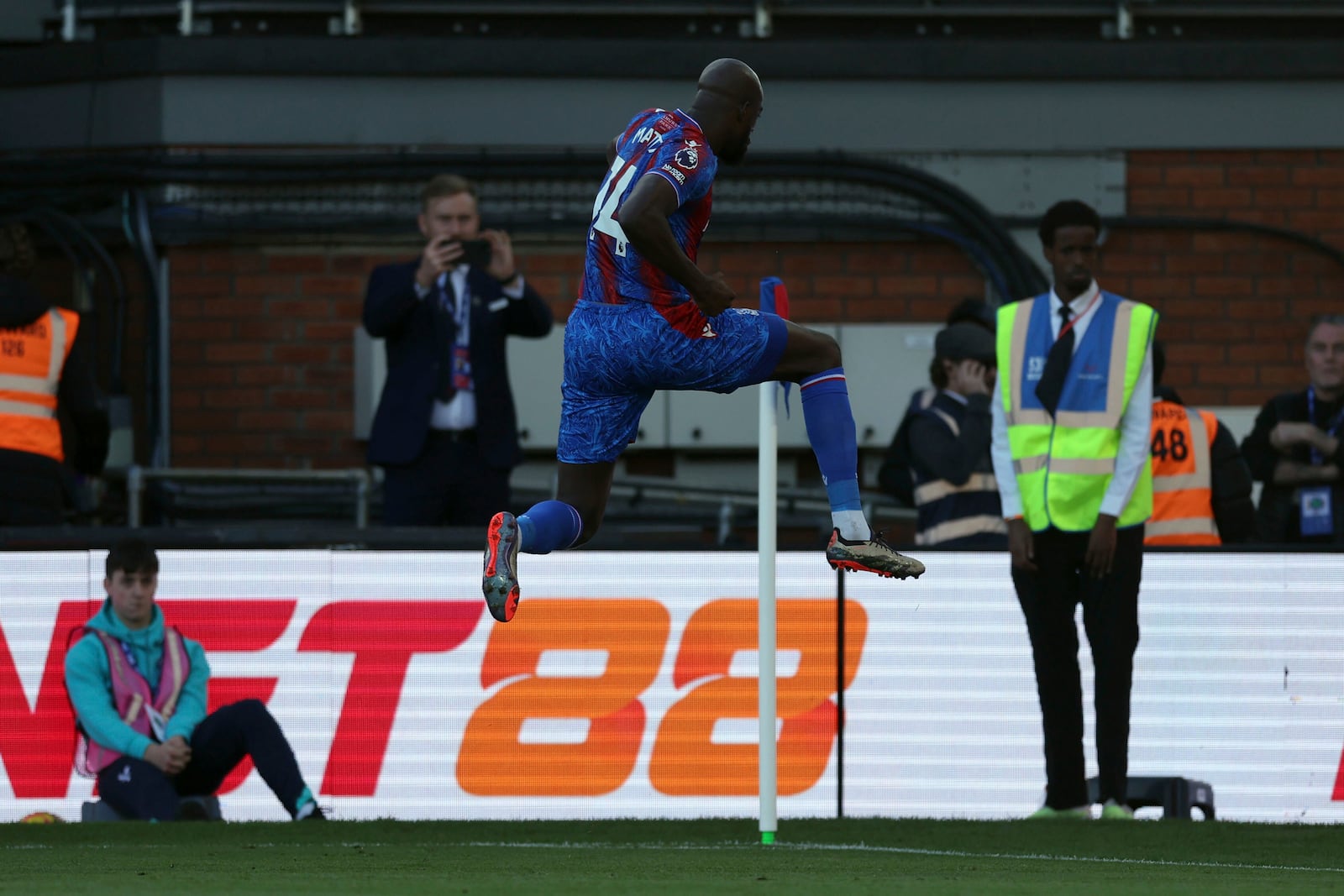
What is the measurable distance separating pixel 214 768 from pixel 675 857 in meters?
2.59

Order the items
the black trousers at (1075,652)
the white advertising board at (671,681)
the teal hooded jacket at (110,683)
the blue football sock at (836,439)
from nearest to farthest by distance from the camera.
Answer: the blue football sock at (836,439)
the black trousers at (1075,652)
the teal hooded jacket at (110,683)
the white advertising board at (671,681)

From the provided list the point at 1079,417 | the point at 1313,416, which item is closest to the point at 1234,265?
the point at 1313,416

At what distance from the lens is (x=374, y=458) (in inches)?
384

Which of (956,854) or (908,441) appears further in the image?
(908,441)

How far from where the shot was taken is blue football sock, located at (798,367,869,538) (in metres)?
7.22

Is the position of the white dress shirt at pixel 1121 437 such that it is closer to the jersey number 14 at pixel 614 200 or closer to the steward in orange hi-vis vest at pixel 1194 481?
the steward in orange hi-vis vest at pixel 1194 481

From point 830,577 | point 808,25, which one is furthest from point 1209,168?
point 830,577

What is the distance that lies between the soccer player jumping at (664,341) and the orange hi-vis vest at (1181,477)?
8.85 feet

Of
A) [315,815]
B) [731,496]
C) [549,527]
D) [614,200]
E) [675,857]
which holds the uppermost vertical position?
[614,200]

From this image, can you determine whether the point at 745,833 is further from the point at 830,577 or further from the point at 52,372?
the point at 52,372

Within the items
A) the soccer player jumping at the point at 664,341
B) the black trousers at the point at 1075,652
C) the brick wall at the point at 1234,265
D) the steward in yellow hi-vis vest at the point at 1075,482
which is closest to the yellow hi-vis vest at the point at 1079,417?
the steward in yellow hi-vis vest at the point at 1075,482

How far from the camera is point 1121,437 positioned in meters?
8.67

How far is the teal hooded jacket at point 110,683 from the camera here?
8992 mm

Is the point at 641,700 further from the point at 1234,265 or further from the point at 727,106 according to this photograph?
the point at 1234,265
